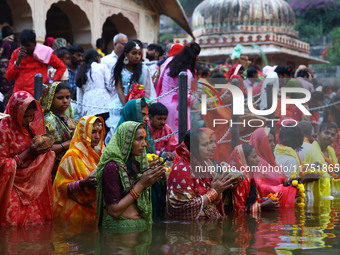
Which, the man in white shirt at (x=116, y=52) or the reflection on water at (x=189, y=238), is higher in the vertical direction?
the man in white shirt at (x=116, y=52)

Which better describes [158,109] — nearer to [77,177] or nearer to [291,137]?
[77,177]

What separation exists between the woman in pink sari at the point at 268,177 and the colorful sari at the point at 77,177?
83.3 inches

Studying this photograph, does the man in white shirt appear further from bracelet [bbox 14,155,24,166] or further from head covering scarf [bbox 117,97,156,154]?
bracelet [bbox 14,155,24,166]

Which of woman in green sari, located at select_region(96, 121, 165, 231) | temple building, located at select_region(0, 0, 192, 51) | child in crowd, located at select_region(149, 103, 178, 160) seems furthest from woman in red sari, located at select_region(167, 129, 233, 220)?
temple building, located at select_region(0, 0, 192, 51)

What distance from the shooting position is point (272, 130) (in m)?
9.01

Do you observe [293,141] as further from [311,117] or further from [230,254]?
[230,254]

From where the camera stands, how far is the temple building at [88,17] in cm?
1216

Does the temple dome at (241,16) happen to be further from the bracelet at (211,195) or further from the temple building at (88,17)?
the bracelet at (211,195)

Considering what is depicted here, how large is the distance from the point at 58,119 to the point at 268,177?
8.47 ft

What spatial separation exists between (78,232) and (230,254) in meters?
1.56

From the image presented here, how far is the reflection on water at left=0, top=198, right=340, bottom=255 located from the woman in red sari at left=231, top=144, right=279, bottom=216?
10.8 inches

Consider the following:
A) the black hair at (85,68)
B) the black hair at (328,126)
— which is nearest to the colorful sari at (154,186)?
the black hair at (85,68)

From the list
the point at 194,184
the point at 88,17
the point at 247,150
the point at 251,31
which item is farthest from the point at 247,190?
the point at 251,31

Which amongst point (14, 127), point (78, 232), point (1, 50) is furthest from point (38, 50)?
point (78, 232)
